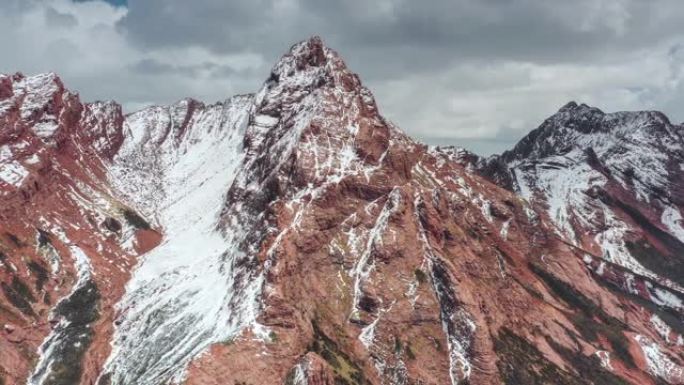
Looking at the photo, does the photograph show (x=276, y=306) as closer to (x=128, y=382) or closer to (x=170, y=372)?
(x=170, y=372)

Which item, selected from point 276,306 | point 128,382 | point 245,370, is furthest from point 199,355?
point 128,382

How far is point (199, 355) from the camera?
17400 cm

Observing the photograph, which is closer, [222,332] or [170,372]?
[170,372]

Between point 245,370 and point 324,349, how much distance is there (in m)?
28.6

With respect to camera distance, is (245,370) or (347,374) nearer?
(245,370)

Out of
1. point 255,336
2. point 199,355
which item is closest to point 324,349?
point 255,336

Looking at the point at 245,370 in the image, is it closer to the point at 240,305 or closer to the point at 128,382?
the point at 240,305

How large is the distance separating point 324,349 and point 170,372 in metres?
42.7

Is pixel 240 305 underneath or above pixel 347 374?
above

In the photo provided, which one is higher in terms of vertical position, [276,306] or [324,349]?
[276,306]

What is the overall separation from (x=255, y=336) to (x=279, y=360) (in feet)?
29.8

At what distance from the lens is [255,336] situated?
183m

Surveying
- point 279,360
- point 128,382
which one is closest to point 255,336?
point 279,360

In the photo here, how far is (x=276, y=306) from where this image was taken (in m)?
192
